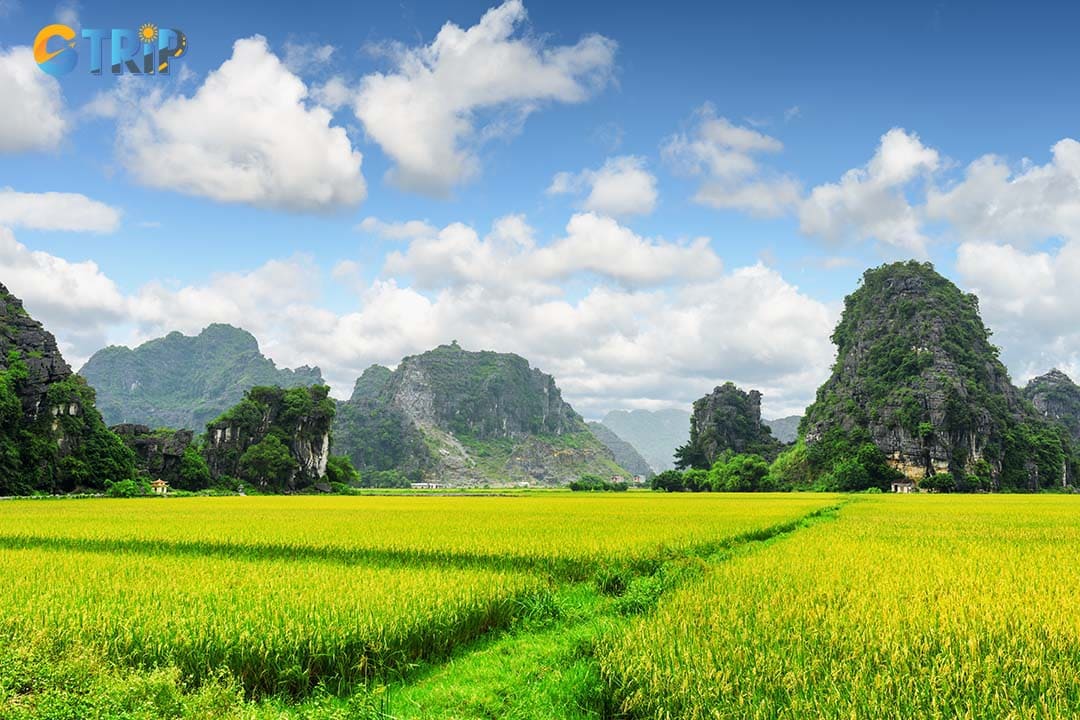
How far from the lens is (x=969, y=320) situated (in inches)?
3656

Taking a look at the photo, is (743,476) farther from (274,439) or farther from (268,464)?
(274,439)

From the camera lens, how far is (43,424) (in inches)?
1992

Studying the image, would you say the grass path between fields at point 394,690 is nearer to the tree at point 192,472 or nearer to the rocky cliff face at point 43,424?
the rocky cliff face at point 43,424

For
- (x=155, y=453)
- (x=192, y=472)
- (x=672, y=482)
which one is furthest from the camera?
(x=672, y=482)

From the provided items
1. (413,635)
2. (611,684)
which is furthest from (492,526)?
(611,684)

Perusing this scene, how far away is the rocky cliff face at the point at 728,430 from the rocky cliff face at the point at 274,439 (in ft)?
213

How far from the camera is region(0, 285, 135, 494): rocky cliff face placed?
47.0m

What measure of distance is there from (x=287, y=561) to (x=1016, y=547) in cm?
1443

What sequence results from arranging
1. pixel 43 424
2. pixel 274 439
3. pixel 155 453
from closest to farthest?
pixel 43 424
pixel 155 453
pixel 274 439

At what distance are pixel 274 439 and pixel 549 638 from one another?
251 feet

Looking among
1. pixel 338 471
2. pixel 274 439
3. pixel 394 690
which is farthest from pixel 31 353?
pixel 394 690

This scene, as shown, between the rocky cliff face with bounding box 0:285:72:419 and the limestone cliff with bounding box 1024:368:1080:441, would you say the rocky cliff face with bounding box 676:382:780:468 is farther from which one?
the rocky cliff face with bounding box 0:285:72:419

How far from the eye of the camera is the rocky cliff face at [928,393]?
76.4m

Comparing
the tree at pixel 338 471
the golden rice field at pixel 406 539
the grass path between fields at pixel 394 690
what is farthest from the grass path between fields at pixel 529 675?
the tree at pixel 338 471
